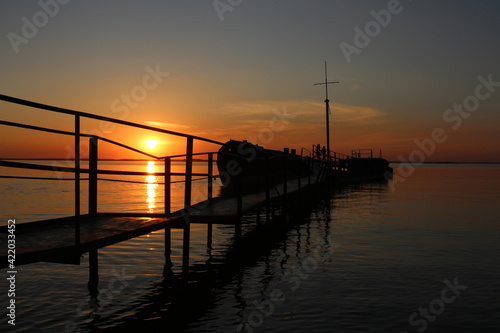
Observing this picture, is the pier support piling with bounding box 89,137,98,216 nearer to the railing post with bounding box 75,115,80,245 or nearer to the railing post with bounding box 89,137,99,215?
the railing post with bounding box 89,137,99,215

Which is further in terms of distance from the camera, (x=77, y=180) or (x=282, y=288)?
(x=282, y=288)

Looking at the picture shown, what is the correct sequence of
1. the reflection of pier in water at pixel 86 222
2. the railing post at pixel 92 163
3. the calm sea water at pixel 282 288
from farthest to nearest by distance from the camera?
the railing post at pixel 92 163, the calm sea water at pixel 282 288, the reflection of pier in water at pixel 86 222

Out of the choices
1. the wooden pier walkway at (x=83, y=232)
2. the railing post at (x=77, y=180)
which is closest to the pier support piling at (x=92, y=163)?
the wooden pier walkway at (x=83, y=232)

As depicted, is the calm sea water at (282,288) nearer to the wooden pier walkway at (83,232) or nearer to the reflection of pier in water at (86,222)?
the reflection of pier in water at (86,222)

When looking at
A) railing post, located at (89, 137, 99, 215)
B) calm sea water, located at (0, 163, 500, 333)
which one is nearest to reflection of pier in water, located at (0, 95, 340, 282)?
railing post, located at (89, 137, 99, 215)

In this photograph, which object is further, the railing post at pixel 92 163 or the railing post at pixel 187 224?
the railing post at pixel 187 224

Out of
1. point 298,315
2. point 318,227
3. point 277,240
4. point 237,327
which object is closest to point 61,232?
point 237,327

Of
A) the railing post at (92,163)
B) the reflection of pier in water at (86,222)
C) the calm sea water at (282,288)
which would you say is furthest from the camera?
the railing post at (92,163)

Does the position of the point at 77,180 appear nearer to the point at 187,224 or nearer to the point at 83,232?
the point at 83,232

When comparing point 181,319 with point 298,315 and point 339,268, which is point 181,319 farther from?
point 339,268

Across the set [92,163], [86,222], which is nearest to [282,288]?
[86,222]

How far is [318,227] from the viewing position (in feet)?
64.8

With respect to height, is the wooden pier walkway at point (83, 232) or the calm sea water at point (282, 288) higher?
the wooden pier walkway at point (83, 232)

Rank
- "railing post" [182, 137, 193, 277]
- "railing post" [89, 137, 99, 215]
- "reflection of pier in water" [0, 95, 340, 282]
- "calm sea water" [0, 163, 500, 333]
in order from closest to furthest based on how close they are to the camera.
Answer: "reflection of pier in water" [0, 95, 340, 282], "calm sea water" [0, 163, 500, 333], "railing post" [89, 137, 99, 215], "railing post" [182, 137, 193, 277]
